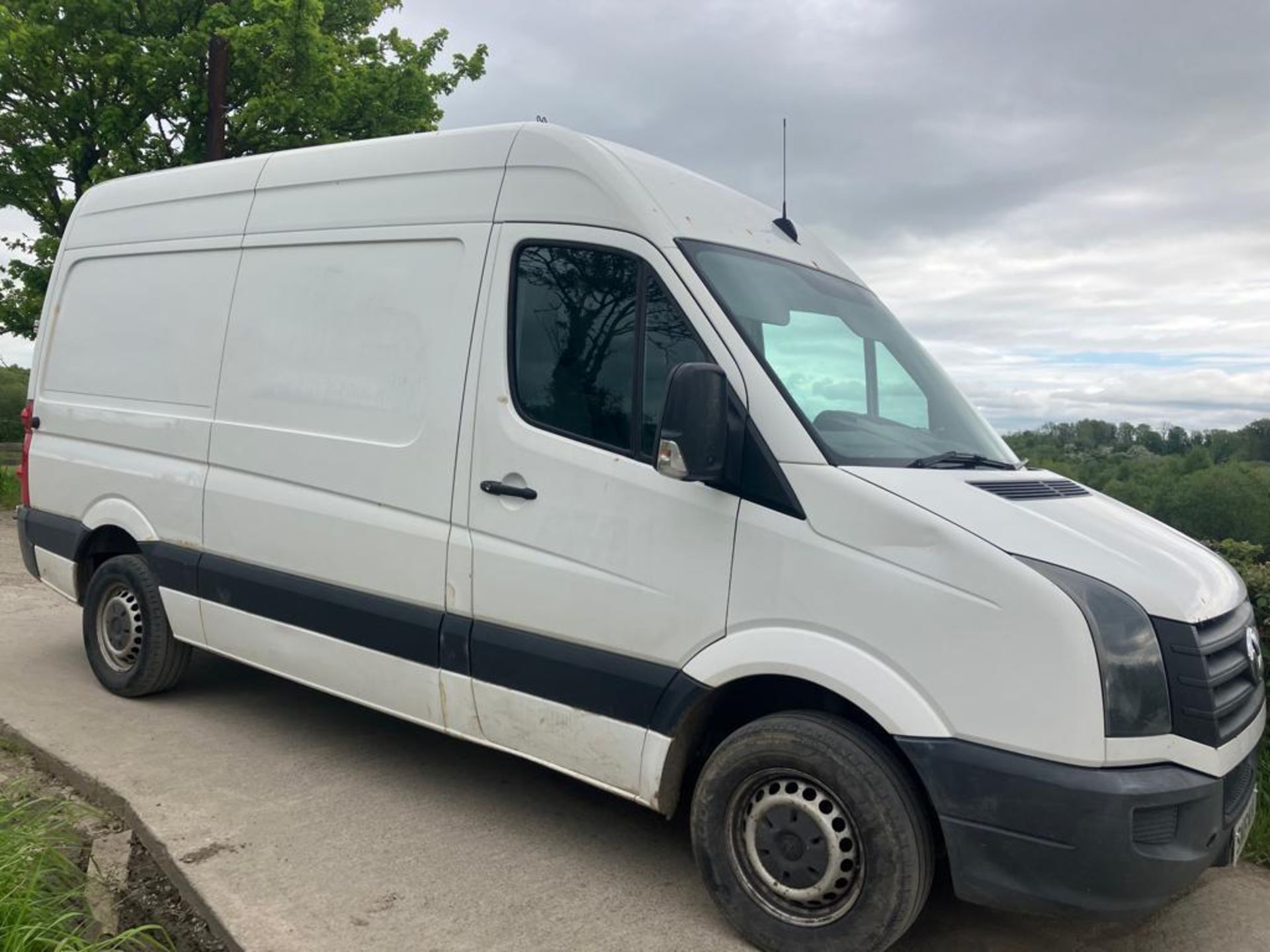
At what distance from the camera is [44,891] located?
291cm

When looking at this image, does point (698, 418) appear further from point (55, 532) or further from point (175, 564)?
point (55, 532)

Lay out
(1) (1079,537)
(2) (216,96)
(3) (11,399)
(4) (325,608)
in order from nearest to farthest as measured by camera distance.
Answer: (1) (1079,537) → (4) (325,608) → (2) (216,96) → (3) (11,399)

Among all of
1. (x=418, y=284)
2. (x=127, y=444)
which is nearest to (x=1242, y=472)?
(x=418, y=284)

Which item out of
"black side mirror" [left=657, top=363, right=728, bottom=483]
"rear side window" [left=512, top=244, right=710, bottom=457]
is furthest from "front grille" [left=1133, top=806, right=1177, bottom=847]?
"rear side window" [left=512, top=244, right=710, bottom=457]

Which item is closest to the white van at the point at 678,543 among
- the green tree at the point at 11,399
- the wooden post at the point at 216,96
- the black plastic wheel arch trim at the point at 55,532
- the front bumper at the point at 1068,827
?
the front bumper at the point at 1068,827

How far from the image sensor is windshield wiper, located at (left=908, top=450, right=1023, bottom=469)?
10.6ft

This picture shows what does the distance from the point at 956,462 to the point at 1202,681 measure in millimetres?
999

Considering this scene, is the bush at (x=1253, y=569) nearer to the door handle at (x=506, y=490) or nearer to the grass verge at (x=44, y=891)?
the door handle at (x=506, y=490)

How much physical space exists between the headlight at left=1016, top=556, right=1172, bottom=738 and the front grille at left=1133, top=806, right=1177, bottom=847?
0.65 feet

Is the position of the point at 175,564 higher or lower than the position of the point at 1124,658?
lower

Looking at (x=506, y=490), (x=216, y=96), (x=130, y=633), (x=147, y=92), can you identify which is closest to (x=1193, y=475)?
(x=506, y=490)

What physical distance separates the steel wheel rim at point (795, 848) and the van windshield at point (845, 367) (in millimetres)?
1027

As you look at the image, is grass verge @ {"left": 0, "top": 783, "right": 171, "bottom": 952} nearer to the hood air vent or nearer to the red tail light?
the hood air vent

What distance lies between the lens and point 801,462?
3053mm
